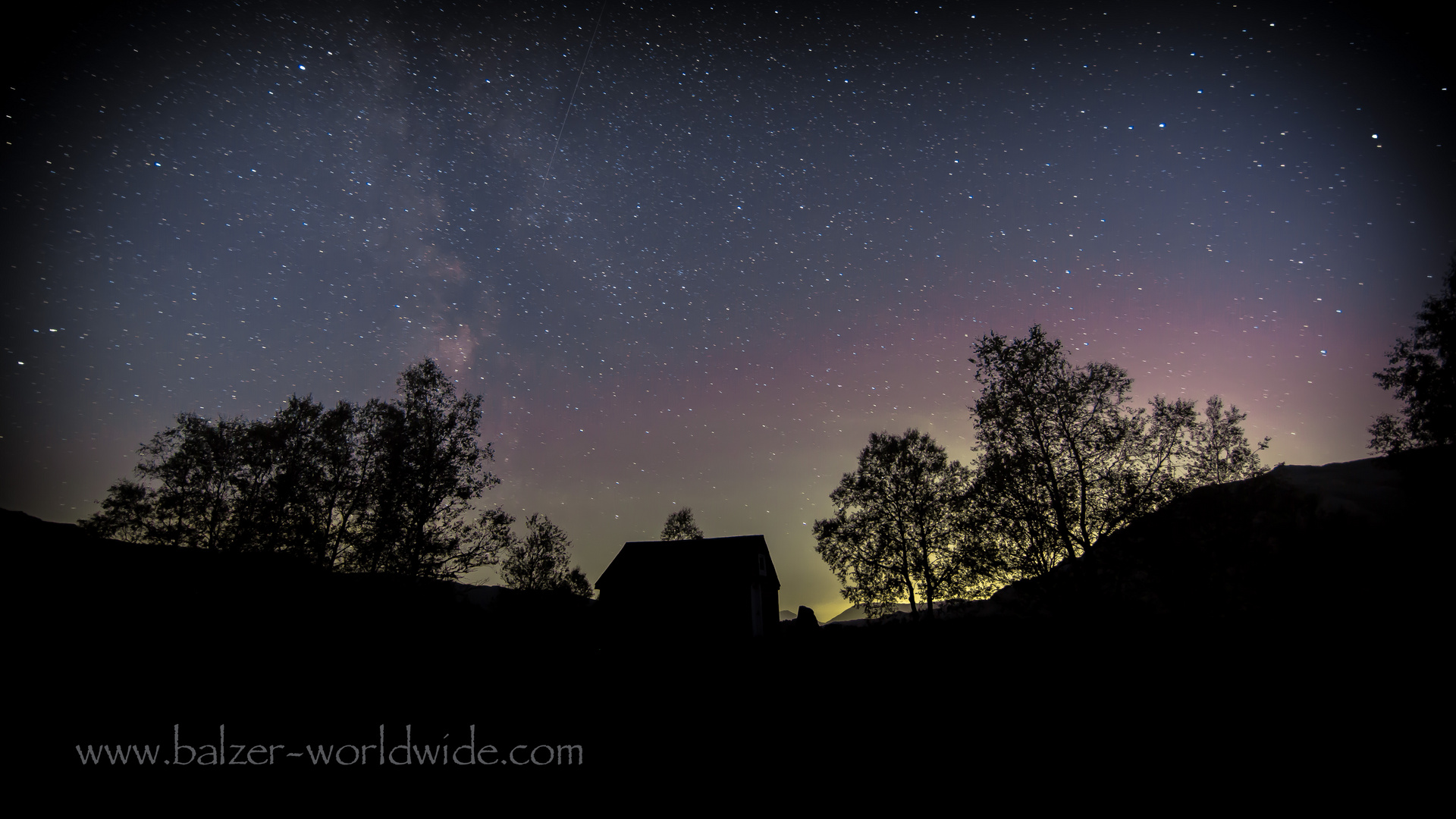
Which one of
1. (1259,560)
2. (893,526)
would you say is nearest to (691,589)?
(893,526)

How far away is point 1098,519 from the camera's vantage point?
16.1 meters

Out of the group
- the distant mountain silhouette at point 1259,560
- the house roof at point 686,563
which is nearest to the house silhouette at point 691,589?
the house roof at point 686,563

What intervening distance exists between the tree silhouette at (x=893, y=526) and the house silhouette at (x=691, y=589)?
208 inches

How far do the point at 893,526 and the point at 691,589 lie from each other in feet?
41.6

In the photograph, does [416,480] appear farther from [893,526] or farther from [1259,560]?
[1259,560]

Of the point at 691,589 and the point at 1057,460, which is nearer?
the point at 1057,460

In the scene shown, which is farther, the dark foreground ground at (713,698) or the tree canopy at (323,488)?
the tree canopy at (323,488)

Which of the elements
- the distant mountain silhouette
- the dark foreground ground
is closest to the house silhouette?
the distant mountain silhouette

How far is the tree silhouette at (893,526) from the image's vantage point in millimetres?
25609

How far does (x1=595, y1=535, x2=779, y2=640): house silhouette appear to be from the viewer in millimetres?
26672

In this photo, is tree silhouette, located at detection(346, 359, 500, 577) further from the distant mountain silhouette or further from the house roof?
the distant mountain silhouette

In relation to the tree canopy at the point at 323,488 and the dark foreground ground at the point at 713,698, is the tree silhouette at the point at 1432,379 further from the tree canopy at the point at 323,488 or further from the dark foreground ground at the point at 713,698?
the tree canopy at the point at 323,488

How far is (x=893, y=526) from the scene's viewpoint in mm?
26656

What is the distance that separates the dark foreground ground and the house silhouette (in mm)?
14401
